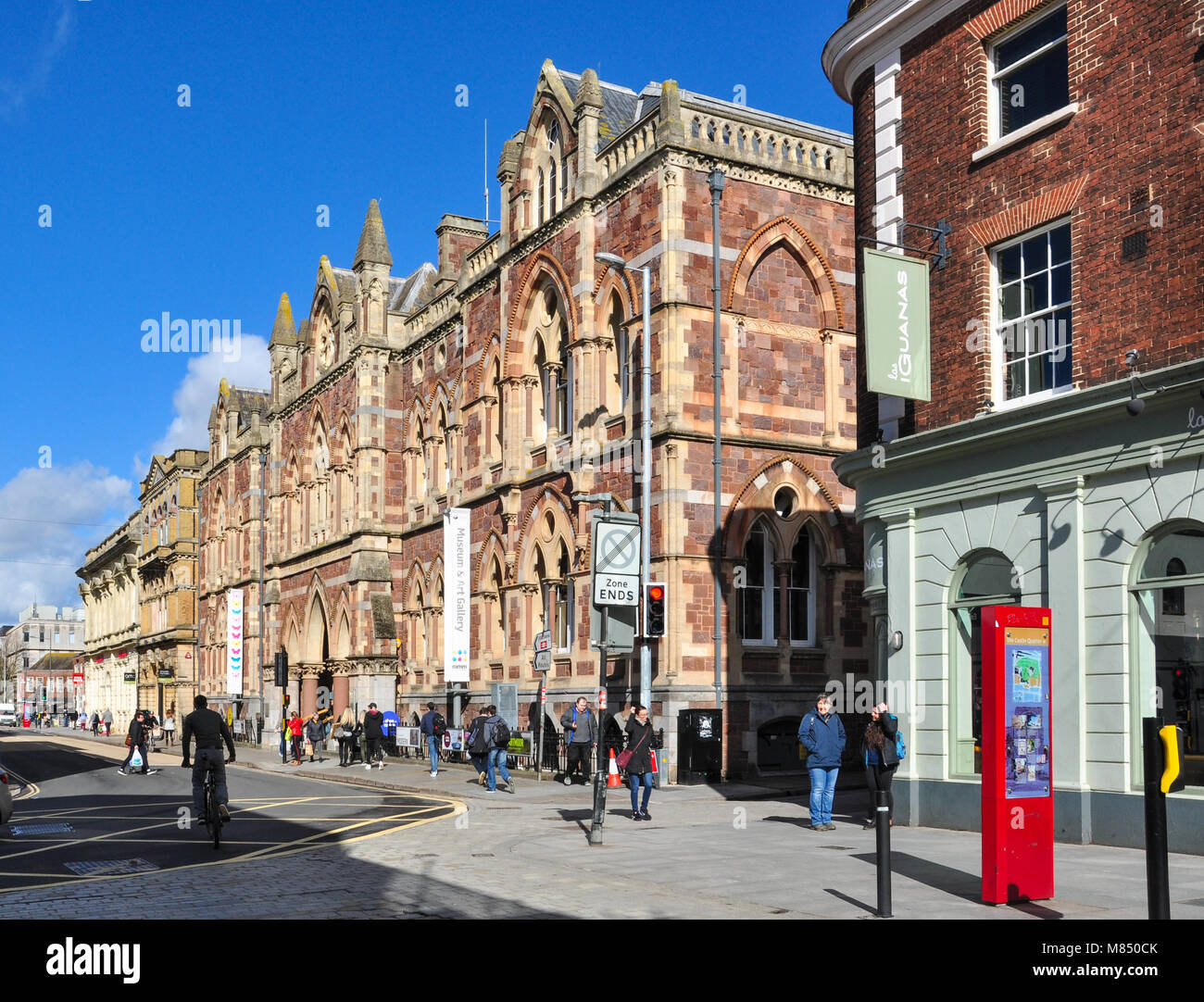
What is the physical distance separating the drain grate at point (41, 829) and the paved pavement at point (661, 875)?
4.97 meters

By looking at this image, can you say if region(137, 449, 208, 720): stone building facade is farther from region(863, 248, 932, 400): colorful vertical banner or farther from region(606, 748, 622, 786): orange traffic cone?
region(863, 248, 932, 400): colorful vertical banner

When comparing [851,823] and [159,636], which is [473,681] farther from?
[159,636]

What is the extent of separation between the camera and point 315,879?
1266 centimetres

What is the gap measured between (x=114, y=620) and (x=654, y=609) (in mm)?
94999

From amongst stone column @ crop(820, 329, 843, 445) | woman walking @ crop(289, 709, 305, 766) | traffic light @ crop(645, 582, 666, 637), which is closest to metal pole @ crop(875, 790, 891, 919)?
traffic light @ crop(645, 582, 666, 637)

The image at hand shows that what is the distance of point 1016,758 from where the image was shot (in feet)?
36.2

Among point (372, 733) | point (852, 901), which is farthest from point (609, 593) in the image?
point (372, 733)

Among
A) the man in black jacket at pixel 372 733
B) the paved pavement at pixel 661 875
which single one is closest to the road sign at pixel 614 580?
the paved pavement at pixel 661 875

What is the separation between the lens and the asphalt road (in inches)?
567

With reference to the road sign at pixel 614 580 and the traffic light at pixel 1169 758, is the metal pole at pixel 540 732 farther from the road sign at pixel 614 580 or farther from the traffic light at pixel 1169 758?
the traffic light at pixel 1169 758

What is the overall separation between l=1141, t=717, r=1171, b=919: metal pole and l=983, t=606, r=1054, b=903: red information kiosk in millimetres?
3014

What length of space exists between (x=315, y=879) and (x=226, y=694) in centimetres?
5375

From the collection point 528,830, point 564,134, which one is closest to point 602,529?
point 528,830

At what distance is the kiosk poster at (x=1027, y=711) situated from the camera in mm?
11031
